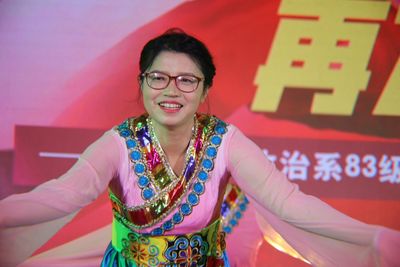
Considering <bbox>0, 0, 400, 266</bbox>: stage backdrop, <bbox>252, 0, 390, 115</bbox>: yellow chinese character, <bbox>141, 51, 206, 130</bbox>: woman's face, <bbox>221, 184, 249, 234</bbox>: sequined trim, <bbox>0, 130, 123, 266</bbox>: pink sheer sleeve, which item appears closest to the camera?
<bbox>0, 130, 123, 266</bbox>: pink sheer sleeve

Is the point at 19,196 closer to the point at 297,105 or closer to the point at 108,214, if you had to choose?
the point at 108,214

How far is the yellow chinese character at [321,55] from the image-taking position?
117 inches

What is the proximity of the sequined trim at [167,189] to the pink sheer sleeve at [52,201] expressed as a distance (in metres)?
0.06

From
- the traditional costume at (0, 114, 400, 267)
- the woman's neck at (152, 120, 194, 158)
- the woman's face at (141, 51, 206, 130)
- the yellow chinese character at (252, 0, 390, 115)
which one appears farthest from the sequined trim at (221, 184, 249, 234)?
the yellow chinese character at (252, 0, 390, 115)

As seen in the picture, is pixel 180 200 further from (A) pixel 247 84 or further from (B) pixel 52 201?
(A) pixel 247 84

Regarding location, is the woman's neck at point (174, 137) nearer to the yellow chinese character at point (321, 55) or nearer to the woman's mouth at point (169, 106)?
the woman's mouth at point (169, 106)

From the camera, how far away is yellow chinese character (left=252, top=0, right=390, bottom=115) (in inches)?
117

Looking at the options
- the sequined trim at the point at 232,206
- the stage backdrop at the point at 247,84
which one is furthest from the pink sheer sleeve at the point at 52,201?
the stage backdrop at the point at 247,84

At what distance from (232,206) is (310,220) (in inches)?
24.5

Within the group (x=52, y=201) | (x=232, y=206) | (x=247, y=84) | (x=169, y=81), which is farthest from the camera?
(x=247, y=84)

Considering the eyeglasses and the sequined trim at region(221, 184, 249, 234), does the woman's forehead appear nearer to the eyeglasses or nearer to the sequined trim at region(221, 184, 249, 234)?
the eyeglasses

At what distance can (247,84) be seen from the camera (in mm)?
2941

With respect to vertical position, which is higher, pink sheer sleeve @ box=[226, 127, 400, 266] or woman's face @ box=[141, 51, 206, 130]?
woman's face @ box=[141, 51, 206, 130]

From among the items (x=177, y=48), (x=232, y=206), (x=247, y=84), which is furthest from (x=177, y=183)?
(x=247, y=84)
